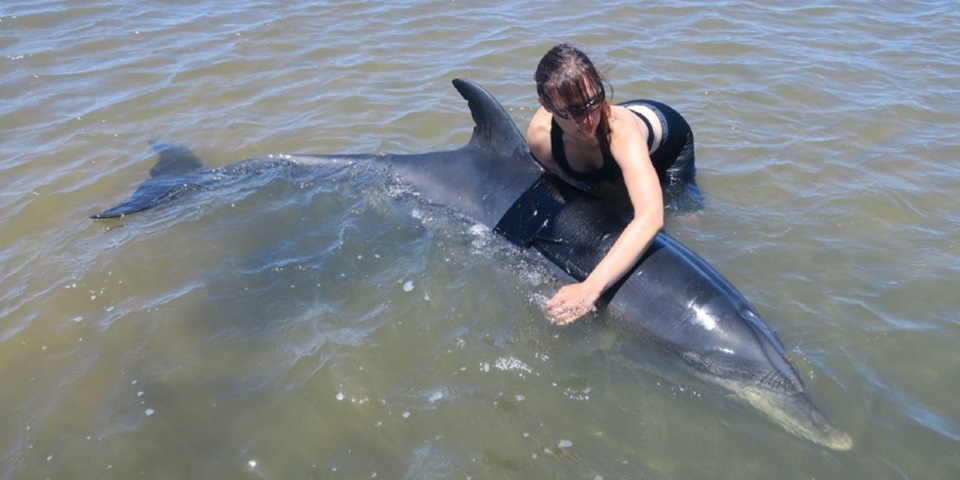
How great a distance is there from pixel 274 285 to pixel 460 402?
179cm

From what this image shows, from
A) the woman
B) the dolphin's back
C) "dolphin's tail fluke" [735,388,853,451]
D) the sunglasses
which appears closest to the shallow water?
"dolphin's tail fluke" [735,388,853,451]

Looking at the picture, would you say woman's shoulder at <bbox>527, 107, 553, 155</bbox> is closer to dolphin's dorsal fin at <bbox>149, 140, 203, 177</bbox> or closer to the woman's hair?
the woman's hair

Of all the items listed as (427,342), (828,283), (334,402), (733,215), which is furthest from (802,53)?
(334,402)

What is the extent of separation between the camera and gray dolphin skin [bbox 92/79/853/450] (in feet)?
13.4

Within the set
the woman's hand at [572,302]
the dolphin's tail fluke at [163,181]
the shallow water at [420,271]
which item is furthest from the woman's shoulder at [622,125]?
the dolphin's tail fluke at [163,181]

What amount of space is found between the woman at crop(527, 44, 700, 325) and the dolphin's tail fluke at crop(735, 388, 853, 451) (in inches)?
38.5

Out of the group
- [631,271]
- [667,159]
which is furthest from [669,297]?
[667,159]

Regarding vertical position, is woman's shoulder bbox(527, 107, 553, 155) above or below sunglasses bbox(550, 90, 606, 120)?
below

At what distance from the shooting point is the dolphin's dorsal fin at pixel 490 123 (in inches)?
206

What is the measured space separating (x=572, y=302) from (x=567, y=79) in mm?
1260

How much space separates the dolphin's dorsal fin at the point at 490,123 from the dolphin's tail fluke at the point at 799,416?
91.8 inches

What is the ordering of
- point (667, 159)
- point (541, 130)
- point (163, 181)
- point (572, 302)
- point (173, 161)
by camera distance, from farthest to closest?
1. point (173, 161)
2. point (163, 181)
3. point (667, 159)
4. point (541, 130)
5. point (572, 302)

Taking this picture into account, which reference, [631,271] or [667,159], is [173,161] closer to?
[667,159]

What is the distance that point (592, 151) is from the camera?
4934 mm
